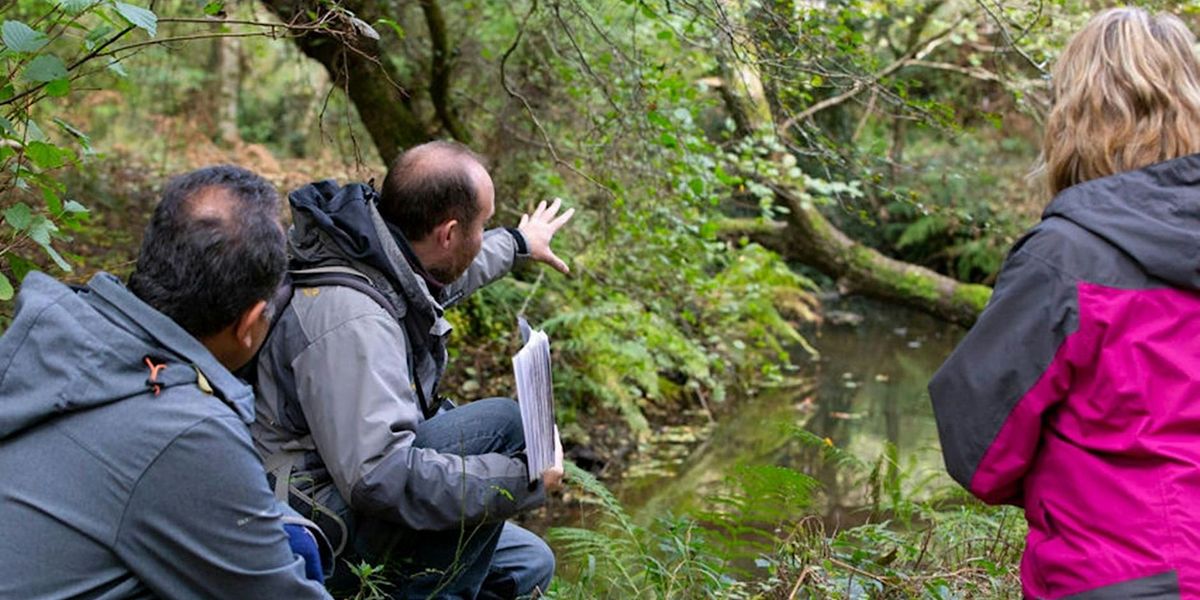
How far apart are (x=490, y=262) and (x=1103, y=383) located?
2.32 metres

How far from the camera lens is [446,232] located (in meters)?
3.46

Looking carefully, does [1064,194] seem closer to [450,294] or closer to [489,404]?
[489,404]

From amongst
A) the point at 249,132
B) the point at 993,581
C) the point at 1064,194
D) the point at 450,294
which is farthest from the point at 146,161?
the point at 1064,194

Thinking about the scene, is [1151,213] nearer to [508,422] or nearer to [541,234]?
[508,422]

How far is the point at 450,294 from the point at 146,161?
956 cm

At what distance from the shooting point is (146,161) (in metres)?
12.5

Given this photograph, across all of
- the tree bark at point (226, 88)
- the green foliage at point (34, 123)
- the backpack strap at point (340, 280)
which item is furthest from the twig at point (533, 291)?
the tree bark at point (226, 88)

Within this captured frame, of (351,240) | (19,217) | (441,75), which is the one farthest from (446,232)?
(441,75)

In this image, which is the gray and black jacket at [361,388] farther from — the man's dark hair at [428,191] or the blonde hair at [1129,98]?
the blonde hair at [1129,98]

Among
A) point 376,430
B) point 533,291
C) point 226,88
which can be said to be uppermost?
point 376,430

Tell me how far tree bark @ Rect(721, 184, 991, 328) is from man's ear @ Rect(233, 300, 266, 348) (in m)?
7.79

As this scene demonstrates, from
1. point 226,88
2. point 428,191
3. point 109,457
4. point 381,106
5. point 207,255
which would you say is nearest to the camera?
point 109,457

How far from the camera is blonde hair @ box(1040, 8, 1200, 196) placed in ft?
8.11

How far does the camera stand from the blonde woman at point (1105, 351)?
2309 mm
